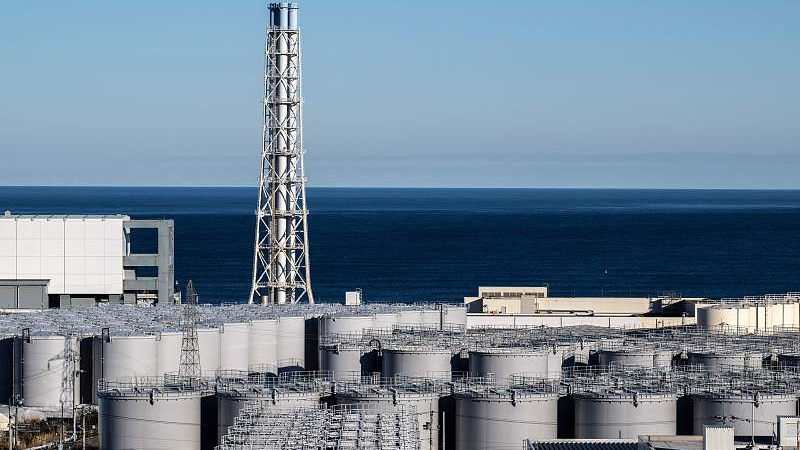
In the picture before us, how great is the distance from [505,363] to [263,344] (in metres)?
13.7

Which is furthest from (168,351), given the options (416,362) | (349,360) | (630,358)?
(630,358)

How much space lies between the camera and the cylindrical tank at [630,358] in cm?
5516

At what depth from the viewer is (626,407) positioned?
45156 millimetres

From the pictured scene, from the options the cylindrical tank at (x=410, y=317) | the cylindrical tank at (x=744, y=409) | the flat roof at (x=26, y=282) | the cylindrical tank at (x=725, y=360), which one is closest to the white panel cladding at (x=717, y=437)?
the cylindrical tank at (x=744, y=409)

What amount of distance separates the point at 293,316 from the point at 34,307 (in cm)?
2051

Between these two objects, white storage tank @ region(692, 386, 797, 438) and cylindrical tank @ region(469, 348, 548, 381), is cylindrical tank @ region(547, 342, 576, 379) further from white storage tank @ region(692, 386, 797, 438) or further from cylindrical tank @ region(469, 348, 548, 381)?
white storage tank @ region(692, 386, 797, 438)

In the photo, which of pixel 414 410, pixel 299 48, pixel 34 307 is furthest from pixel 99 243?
pixel 414 410

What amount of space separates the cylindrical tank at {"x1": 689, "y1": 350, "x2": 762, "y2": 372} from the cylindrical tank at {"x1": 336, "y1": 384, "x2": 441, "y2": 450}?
12235mm

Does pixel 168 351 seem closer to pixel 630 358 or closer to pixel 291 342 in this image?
pixel 291 342

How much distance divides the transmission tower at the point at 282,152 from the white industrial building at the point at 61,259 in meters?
7.96

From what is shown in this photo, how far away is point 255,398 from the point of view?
45312 mm

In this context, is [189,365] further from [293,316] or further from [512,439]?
[512,439]

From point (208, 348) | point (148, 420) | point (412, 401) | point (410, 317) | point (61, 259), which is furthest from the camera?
point (61, 259)

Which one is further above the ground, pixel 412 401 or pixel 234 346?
pixel 234 346
